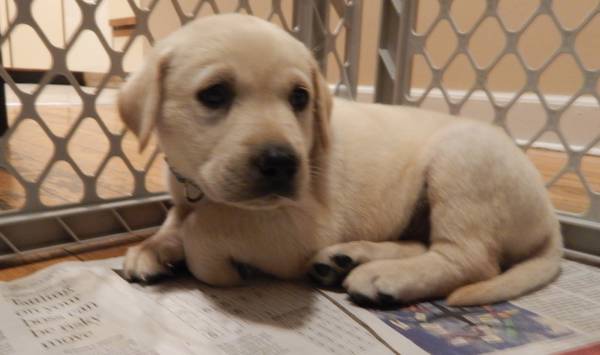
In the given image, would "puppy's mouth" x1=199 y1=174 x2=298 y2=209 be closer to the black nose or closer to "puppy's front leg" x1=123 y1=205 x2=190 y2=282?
the black nose

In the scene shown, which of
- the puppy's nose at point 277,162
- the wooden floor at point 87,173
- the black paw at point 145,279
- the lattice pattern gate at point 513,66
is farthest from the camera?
the wooden floor at point 87,173

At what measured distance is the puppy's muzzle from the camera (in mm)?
938

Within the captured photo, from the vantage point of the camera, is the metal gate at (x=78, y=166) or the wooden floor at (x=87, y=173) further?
the wooden floor at (x=87, y=173)

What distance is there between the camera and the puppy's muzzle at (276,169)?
3.08 ft

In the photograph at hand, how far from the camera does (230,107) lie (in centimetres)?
102

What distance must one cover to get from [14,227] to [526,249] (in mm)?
1172

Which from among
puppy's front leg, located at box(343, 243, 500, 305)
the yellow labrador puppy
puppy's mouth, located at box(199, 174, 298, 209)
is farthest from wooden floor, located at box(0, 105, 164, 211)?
puppy's front leg, located at box(343, 243, 500, 305)

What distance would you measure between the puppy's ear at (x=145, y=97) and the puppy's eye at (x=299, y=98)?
25 cm

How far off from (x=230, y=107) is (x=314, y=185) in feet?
0.91

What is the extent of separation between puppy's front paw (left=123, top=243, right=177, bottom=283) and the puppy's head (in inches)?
8.0

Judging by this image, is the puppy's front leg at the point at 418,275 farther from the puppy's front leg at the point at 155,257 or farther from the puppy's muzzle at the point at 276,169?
the puppy's front leg at the point at 155,257

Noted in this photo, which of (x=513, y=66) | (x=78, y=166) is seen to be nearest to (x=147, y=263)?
(x=78, y=166)

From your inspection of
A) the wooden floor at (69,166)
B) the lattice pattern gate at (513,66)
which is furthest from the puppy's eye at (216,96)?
the lattice pattern gate at (513,66)

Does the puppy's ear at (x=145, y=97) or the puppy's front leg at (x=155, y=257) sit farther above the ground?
the puppy's ear at (x=145, y=97)
